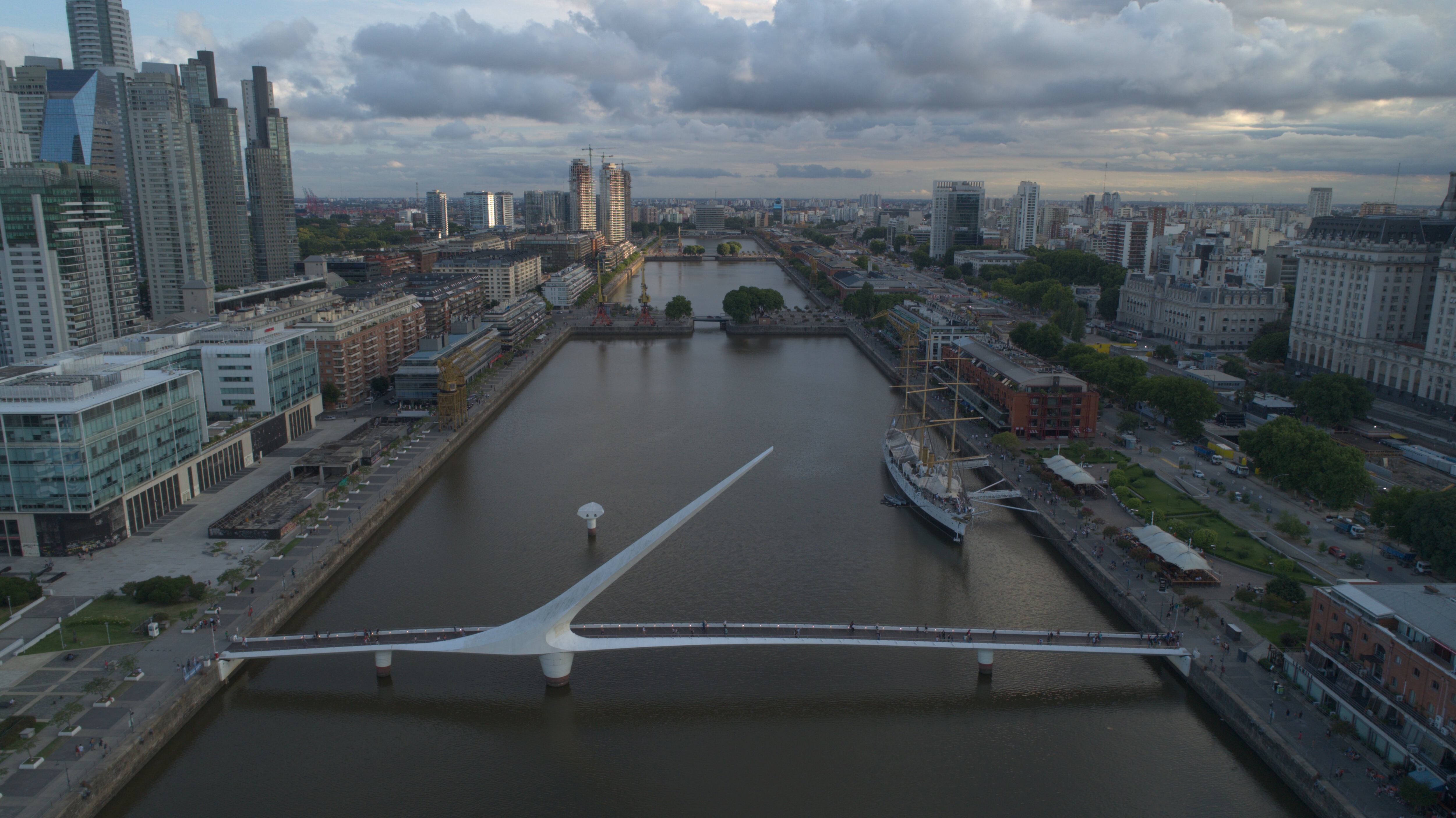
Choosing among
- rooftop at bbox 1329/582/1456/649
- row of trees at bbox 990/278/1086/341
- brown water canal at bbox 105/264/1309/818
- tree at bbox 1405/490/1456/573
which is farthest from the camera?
row of trees at bbox 990/278/1086/341

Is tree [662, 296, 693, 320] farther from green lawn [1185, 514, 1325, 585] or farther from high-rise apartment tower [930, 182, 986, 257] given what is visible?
high-rise apartment tower [930, 182, 986, 257]

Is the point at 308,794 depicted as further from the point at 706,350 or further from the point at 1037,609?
the point at 706,350

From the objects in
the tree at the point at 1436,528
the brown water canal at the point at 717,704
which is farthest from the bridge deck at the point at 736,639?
the tree at the point at 1436,528

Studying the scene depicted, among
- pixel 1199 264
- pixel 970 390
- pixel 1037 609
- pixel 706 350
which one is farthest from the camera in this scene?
pixel 1199 264

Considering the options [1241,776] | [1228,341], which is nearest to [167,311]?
[1241,776]

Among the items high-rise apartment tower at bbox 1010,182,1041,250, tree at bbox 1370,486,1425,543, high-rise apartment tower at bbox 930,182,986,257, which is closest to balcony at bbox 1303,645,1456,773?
tree at bbox 1370,486,1425,543
